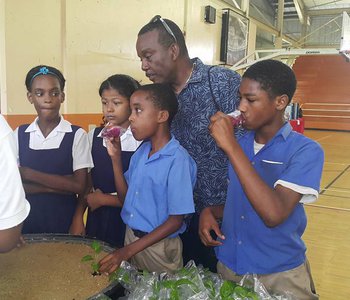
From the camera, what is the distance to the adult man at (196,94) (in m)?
1.22

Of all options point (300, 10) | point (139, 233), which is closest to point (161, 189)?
point (139, 233)

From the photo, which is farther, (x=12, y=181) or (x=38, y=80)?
(x=38, y=80)

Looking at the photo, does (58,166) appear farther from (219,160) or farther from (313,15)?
(313,15)

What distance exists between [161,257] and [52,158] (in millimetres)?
596

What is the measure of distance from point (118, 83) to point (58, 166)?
0.40m

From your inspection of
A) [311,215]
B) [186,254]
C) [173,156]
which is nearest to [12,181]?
[173,156]

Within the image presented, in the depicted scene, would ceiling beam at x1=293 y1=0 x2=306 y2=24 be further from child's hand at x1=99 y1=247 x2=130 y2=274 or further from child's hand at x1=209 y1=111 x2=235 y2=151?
child's hand at x1=99 y1=247 x2=130 y2=274

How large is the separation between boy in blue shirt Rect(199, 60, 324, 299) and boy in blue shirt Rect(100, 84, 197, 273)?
13cm

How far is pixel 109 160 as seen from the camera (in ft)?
4.90

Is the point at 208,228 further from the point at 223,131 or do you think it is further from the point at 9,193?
the point at 9,193

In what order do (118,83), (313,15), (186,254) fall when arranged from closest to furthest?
(186,254) < (118,83) < (313,15)

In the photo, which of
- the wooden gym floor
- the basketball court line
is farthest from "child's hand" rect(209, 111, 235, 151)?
the basketball court line

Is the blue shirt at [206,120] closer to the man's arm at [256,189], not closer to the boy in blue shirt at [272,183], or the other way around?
the boy in blue shirt at [272,183]

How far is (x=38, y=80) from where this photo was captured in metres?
1.47
